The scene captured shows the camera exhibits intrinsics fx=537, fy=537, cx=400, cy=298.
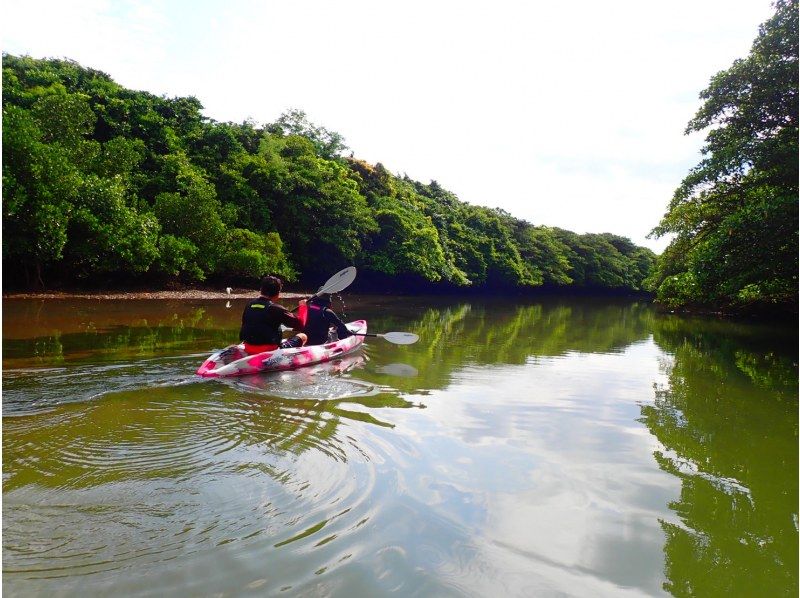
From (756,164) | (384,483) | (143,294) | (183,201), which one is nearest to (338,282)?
(384,483)

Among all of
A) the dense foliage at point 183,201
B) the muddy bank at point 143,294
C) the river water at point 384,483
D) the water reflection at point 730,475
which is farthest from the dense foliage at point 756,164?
the dense foliage at point 183,201

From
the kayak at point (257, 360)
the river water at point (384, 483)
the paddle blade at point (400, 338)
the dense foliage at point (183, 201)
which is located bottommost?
the river water at point (384, 483)

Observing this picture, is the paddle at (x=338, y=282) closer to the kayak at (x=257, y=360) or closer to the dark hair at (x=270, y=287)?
the kayak at (x=257, y=360)

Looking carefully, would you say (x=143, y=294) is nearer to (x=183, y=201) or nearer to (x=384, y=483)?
(x=183, y=201)

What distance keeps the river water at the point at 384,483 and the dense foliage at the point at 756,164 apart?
406 centimetres

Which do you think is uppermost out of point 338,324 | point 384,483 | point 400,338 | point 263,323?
point 263,323

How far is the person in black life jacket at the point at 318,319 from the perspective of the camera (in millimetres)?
8367

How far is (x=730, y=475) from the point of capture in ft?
13.6

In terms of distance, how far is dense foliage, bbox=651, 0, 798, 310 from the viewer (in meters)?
10.4

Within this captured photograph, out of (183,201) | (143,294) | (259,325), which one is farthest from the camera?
(183,201)

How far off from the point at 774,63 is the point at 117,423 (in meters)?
13.2

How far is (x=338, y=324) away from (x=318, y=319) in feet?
1.66

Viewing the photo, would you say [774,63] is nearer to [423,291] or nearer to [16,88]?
[16,88]

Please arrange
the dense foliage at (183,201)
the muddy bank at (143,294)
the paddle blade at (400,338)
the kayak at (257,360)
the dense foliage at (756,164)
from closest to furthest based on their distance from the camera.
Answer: the kayak at (257,360) < the paddle blade at (400,338) < the dense foliage at (756,164) < the dense foliage at (183,201) < the muddy bank at (143,294)
